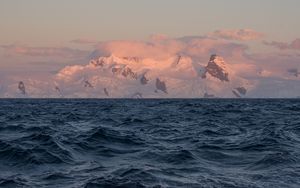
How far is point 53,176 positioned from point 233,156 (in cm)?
827

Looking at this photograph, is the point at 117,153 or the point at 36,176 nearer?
the point at 36,176

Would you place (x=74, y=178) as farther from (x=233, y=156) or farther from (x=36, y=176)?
(x=233, y=156)

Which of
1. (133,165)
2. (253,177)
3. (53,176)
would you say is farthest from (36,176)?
(253,177)

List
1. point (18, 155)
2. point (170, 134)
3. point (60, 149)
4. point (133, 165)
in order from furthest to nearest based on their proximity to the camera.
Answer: point (170, 134) → point (60, 149) → point (18, 155) → point (133, 165)

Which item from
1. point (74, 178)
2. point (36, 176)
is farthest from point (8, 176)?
point (74, 178)

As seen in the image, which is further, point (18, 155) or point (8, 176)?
point (18, 155)

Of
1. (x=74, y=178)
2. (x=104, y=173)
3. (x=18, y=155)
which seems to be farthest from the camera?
(x=18, y=155)

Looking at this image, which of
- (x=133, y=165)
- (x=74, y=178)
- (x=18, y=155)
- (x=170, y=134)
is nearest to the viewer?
(x=74, y=178)

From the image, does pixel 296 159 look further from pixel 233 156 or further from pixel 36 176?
pixel 36 176

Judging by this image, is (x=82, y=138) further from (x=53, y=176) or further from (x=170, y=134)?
(x=53, y=176)

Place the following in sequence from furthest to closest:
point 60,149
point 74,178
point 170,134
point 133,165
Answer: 1. point 170,134
2. point 60,149
3. point 133,165
4. point 74,178

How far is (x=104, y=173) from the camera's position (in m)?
17.0

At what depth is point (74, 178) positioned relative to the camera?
15953 mm

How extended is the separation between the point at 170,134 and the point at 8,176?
15670 mm
